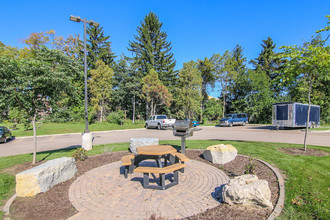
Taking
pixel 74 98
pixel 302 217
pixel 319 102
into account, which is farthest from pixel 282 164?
pixel 319 102

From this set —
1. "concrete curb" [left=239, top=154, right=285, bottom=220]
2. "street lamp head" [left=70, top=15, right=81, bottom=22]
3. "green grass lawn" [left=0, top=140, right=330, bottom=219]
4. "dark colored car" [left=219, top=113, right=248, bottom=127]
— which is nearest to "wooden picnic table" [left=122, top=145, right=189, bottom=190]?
"concrete curb" [left=239, top=154, right=285, bottom=220]

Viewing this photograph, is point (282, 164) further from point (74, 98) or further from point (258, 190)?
point (74, 98)

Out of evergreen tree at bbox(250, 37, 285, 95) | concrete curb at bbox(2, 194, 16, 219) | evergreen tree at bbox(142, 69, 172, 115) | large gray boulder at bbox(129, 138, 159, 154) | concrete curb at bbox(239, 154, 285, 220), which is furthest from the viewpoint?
evergreen tree at bbox(250, 37, 285, 95)

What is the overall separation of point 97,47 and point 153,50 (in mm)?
10279

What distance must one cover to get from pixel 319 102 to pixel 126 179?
31468mm

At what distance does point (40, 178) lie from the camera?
4.00 m

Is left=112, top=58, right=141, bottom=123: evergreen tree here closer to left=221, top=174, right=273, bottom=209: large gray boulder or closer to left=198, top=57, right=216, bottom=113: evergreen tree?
left=198, top=57, right=216, bottom=113: evergreen tree

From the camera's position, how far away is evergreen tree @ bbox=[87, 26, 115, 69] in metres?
30.2

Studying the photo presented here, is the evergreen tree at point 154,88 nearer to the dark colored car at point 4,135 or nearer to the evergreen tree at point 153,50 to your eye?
the evergreen tree at point 153,50

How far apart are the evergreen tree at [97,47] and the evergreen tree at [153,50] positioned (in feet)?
14.0

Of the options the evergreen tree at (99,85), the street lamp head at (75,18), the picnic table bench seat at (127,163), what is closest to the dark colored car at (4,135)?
the street lamp head at (75,18)

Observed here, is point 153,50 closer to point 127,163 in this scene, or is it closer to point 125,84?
point 125,84

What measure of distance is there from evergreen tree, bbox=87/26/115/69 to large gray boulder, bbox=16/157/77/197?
2857 centimetres

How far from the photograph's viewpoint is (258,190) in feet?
10.4
